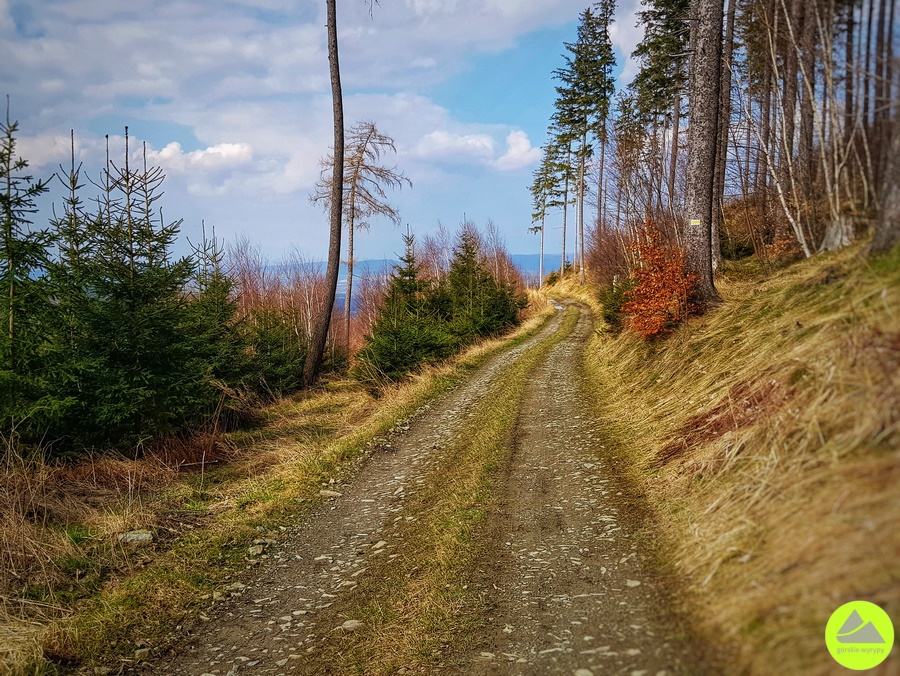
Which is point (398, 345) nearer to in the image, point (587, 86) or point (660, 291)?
point (660, 291)

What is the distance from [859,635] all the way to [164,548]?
557cm

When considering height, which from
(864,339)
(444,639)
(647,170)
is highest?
(647,170)

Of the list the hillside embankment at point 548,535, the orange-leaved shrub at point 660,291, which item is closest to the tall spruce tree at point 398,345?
the hillside embankment at point 548,535

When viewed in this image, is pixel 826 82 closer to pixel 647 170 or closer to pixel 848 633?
pixel 848 633

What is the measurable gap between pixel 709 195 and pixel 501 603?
7.95 meters

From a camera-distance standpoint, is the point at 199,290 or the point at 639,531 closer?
the point at 639,531

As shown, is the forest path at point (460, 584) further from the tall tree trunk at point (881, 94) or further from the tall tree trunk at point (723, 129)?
the tall tree trunk at point (723, 129)

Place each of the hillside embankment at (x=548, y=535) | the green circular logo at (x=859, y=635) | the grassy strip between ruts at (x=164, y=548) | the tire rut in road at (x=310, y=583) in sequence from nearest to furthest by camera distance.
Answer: the green circular logo at (x=859, y=635) < the hillside embankment at (x=548, y=535) < the tire rut in road at (x=310, y=583) < the grassy strip between ruts at (x=164, y=548)

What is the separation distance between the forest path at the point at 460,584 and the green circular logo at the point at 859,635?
763mm

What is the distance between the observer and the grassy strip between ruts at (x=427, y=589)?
11.2ft

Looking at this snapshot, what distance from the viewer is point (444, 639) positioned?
3430 mm

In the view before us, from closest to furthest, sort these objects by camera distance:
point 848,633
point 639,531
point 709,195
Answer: point 848,633, point 639,531, point 709,195

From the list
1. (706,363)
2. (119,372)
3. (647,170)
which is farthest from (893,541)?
(647,170)

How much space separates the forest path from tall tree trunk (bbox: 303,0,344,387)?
29.5 feet
